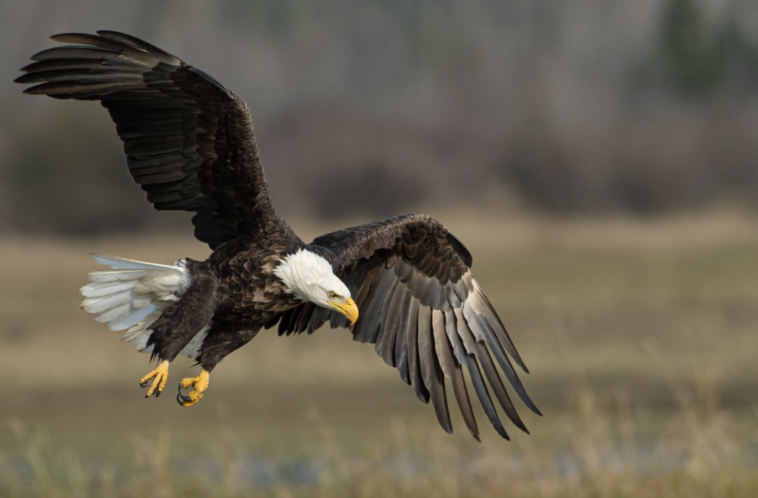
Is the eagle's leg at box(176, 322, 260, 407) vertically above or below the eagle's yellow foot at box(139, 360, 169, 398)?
above

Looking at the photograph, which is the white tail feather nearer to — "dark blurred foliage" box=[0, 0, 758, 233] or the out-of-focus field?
the out-of-focus field

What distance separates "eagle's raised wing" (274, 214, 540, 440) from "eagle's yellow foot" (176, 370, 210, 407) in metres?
0.81

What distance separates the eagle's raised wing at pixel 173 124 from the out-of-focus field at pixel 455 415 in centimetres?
189

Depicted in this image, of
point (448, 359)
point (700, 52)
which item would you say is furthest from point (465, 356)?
point (700, 52)

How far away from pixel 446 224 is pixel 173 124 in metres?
17.5

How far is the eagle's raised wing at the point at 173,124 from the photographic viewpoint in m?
Answer: 5.26

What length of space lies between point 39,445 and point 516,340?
390 inches

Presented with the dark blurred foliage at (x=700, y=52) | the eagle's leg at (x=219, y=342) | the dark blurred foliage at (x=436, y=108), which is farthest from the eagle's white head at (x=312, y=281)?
the dark blurred foliage at (x=700, y=52)

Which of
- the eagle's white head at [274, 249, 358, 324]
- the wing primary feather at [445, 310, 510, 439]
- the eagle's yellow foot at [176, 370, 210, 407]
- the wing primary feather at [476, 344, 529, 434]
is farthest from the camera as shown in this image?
the wing primary feather at [445, 310, 510, 439]

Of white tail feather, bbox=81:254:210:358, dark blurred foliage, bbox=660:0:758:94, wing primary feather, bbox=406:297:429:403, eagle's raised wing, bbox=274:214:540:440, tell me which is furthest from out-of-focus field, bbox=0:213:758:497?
dark blurred foliage, bbox=660:0:758:94

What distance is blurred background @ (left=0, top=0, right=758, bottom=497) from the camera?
9367 millimetres

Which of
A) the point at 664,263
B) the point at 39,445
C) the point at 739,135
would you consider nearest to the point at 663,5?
the point at 739,135

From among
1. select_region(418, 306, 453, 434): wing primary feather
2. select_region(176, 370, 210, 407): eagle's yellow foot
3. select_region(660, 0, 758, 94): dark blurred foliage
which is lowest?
select_region(176, 370, 210, 407): eagle's yellow foot

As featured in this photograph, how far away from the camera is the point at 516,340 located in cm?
1695
